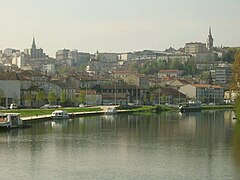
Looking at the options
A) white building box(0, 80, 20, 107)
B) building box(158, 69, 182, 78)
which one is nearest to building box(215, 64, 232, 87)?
building box(158, 69, 182, 78)

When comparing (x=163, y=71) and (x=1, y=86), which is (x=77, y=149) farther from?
(x=163, y=71)

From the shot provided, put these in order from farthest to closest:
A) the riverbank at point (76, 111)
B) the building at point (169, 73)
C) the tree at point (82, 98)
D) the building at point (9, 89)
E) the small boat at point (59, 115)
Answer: the building at point (169, 73) → the tree at point (82, 98) → the building at point (9, 89) → the small boat at point (59, 115) → the riverbank at point (76, 111)

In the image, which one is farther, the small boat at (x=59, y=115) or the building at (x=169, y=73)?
the building at (x=169, y=73)

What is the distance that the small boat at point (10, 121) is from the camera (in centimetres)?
4238

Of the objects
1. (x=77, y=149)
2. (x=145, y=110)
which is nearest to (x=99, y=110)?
(x=145, y=110)

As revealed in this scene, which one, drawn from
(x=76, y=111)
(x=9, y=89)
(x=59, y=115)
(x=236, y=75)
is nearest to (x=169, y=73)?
(x=9, y=89)

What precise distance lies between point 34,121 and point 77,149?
19786 mm

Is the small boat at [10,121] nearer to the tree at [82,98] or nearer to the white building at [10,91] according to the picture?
the white building at [10,91]

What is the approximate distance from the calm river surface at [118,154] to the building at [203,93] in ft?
245

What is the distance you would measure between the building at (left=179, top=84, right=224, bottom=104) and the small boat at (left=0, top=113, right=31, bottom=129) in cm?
7490

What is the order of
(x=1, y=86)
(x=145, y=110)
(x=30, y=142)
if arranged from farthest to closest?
(x=145, y=110) < (x=1, y=86) < (x=30, y=142)

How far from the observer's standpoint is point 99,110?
239ft

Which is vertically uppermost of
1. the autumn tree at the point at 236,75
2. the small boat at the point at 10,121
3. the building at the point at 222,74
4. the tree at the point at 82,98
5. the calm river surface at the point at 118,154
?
the building at the point at 222,74

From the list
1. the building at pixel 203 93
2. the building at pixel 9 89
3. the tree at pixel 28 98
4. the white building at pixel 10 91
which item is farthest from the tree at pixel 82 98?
the building at pixel 203 93
